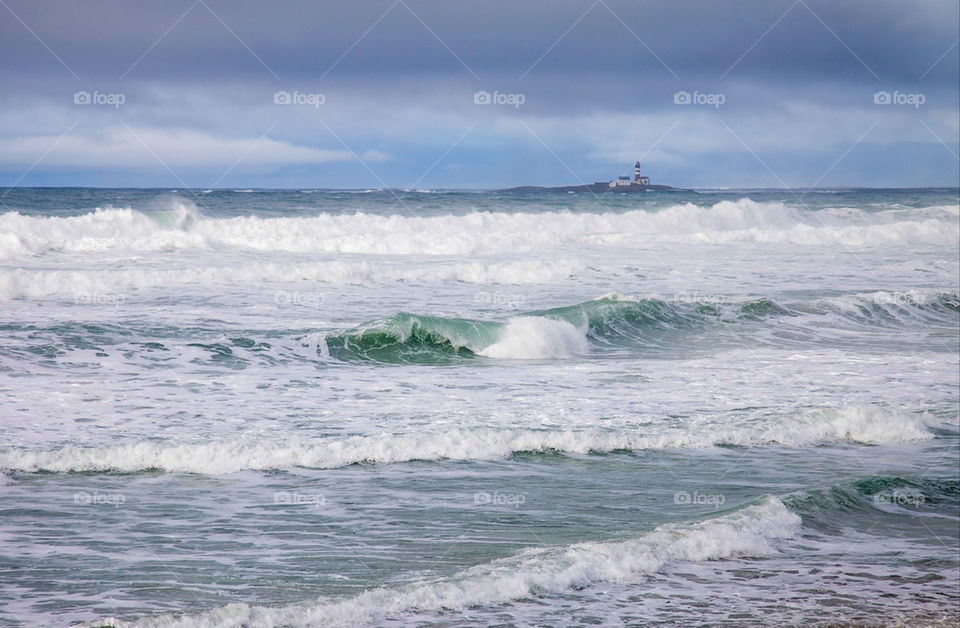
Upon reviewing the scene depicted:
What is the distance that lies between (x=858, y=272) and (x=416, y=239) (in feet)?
49.5

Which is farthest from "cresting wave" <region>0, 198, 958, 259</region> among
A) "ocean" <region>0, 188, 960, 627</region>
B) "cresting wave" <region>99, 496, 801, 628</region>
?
"cresting wave" <region>99, 496, 801, 628</region>

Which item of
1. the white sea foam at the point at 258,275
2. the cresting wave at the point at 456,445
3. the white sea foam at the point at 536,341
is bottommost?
the cresting wave at the point at 456,445

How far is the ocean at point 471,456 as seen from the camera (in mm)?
5609

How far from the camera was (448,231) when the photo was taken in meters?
42.7

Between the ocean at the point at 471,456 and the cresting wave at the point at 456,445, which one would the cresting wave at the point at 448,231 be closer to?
the ocean at the point at 471,456

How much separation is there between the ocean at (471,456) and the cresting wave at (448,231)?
10.1m

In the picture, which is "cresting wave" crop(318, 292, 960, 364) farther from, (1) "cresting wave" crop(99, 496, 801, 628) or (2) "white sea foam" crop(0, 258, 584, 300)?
(1) "cresting wave" crop(99, 496, 801, 628)

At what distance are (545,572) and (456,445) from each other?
3342mm

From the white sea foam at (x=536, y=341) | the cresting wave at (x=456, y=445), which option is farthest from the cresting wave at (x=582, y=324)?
the cresting wave at (x=456, y=445)

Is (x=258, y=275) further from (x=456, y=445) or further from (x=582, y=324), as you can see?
(x=456, y=445)

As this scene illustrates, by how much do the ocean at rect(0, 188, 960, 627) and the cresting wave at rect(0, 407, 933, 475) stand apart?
35 mm

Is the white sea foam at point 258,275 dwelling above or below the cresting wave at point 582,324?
above

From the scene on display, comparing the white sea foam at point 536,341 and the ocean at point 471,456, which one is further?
the white sea foam at point 536,341

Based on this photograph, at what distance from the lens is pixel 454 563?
6.07 meters
